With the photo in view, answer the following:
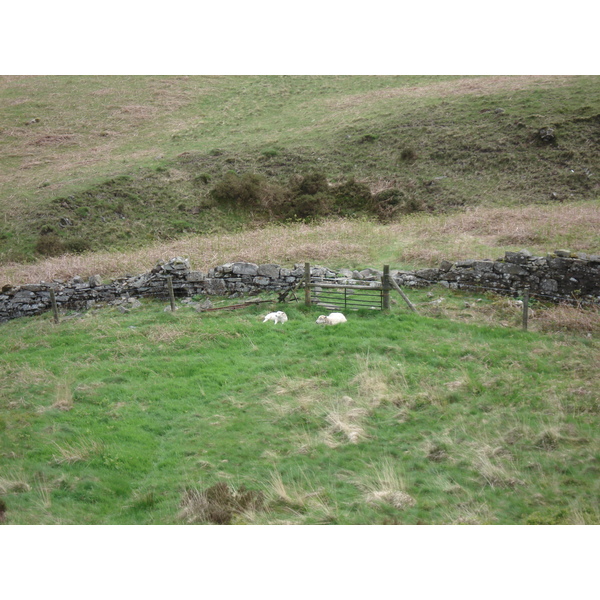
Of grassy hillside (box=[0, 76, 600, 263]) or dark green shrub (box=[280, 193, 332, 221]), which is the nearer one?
grassy hillside (box=[0, 76, 600, 263])

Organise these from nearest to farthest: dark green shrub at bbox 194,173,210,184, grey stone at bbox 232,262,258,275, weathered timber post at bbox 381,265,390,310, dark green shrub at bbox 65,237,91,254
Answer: weathered timber post at bbox 381,265,390,310 → grey stone at bbox 232,262,258,275 → dark green shrub at bbox 65,237,91,254 → dark green shrub at bbox 194,173,210,184

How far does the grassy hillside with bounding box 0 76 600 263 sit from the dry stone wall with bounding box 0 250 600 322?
9.00 metres

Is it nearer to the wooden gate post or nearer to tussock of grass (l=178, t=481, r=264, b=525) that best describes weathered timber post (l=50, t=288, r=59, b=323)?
the wooden gate post

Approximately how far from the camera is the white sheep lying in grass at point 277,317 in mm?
13745

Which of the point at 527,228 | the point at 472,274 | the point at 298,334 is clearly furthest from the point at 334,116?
the point at 298,334

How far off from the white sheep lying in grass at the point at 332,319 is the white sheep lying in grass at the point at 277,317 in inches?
44.0

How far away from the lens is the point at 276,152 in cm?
3569

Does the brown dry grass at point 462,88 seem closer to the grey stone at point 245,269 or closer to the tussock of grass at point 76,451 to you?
the grey stone at point 245,269

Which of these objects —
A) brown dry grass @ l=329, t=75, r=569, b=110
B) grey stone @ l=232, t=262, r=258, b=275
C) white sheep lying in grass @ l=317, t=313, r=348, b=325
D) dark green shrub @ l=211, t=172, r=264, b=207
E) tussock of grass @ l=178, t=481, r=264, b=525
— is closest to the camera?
tussock of grass @ l=178, t=481, r=264, b=525

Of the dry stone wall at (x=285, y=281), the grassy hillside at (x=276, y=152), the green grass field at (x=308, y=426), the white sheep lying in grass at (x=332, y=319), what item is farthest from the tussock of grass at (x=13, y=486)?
the grassy hillside at (x=276, y=152)

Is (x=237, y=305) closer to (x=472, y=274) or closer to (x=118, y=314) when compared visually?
(x=118, y=314)

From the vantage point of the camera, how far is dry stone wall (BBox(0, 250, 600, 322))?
541 inches

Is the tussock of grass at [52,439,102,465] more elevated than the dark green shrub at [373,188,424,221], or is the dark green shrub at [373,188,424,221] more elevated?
the dark green shrub at [373,188,424,221]

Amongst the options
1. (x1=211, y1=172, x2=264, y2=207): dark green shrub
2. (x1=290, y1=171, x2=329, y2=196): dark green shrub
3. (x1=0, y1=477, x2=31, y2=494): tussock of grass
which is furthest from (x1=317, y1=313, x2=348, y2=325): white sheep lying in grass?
(x1=211, y1=172, x2=264, y2=207): dark green shrub
